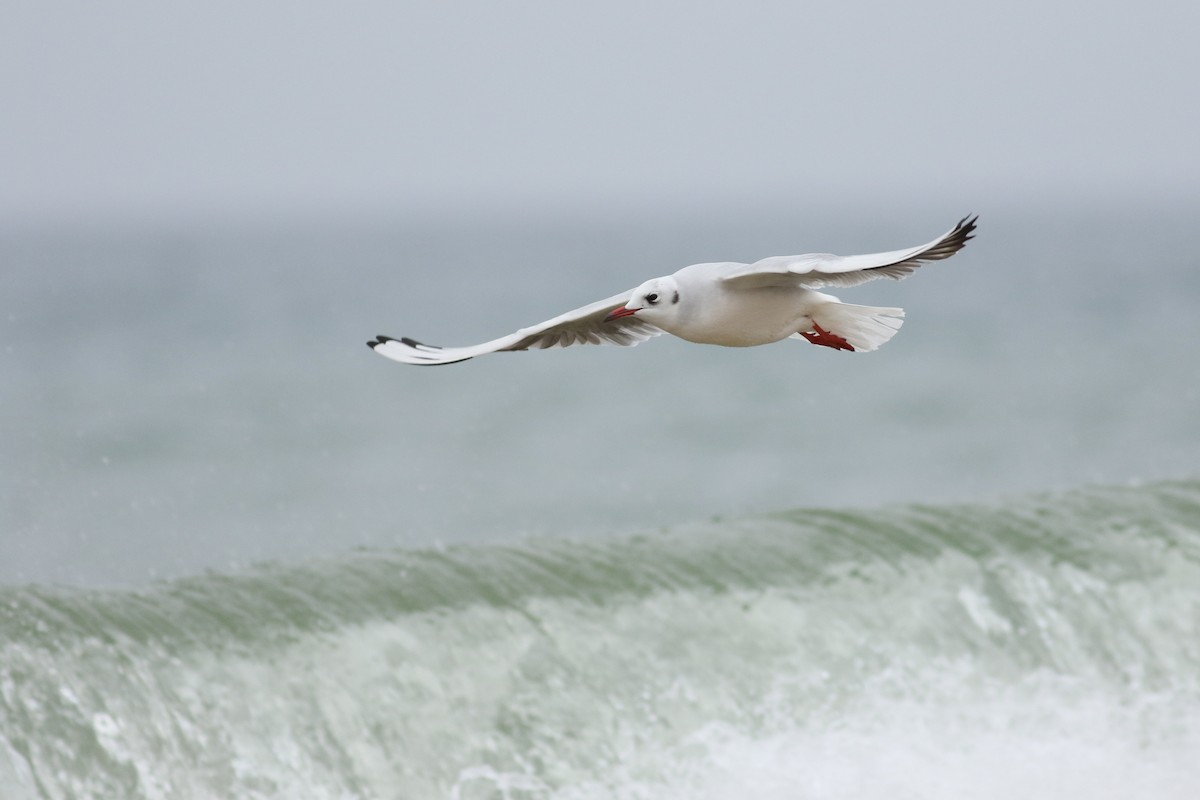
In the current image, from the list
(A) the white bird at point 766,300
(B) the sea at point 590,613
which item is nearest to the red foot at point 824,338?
(A) the white bird at point 766,300

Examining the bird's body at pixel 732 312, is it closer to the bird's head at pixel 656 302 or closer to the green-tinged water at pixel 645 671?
the bird's head at pixel 656 302

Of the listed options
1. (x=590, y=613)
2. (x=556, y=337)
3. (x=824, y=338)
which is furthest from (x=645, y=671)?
(x=824, y=338)

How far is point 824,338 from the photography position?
3.36 meters

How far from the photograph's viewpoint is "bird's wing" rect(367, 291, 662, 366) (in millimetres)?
3514

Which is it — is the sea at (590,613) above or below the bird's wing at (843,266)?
below

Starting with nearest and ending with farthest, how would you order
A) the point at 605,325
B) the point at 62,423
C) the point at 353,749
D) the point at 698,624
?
the point at 605,325 < the point at 353,749 < the point at 698,624 < the point at 62,423

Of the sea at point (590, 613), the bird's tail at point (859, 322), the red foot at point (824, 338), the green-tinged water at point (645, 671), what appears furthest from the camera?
the sea at point (590, 613)

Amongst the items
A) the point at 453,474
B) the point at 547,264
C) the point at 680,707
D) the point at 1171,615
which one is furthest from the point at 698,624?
the point at 547,264

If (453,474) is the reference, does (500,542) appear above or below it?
above

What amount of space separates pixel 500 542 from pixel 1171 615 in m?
3.62

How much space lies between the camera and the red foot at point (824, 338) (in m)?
3.35

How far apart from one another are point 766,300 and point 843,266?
21 cm

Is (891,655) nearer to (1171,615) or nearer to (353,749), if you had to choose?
(1171,615)

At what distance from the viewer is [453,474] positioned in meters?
19.5
